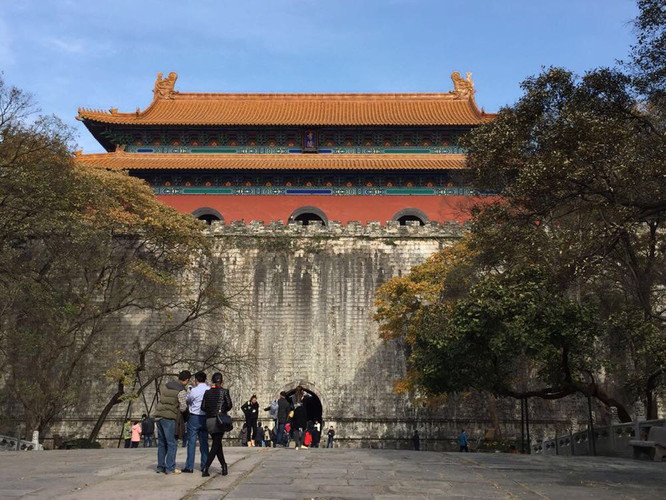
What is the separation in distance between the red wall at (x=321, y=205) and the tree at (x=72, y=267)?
2.60m

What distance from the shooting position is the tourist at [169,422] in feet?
26.4

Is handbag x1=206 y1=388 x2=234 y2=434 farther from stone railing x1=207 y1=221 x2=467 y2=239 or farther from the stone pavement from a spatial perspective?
stone railing x1=207 y1=221 x2=467 y2=239

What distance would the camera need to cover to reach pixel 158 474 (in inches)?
315

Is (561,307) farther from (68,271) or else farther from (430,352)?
(68,271)

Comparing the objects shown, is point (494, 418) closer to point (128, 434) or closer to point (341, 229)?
point (341, 229)

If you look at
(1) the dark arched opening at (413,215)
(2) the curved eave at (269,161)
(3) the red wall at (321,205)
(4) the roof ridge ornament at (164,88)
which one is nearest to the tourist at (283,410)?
(3) the red wall at (321,205)

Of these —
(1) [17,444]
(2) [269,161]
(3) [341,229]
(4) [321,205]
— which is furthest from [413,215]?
(1) [17,444]

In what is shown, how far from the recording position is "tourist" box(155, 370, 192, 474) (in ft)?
26.4

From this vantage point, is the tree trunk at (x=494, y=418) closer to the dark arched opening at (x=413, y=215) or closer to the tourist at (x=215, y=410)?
the dark arched opening at (x=413, y=215)

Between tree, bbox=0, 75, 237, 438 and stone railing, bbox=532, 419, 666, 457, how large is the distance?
35.0 feet

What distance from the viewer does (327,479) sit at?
777 centimetres

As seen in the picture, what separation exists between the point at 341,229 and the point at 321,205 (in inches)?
68.7

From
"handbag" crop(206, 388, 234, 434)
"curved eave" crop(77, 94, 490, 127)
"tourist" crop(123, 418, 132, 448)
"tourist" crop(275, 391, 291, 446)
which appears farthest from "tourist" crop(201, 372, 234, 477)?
"curved eave" crop(77, 94, 490, 127)

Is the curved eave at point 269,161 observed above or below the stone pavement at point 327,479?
above
